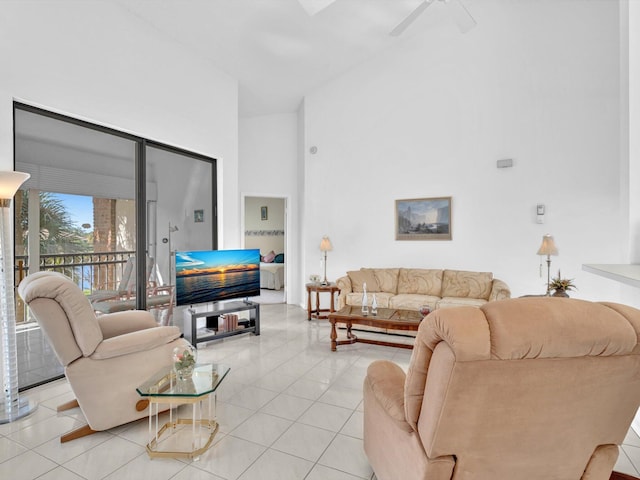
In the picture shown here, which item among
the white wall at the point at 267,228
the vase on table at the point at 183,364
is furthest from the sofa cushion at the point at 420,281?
the white wall at the point at 267,228

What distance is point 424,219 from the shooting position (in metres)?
5.54

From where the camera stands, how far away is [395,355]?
3889 mm

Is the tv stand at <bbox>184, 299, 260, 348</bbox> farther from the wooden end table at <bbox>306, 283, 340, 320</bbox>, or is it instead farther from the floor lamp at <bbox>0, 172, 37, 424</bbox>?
the floor lamp at <bbox>0, 172, 37, 424</bbox>

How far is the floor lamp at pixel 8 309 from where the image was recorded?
252 cm

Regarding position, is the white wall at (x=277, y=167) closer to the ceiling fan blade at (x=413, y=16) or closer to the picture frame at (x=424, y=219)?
the picture frame at (x=424, y=219)

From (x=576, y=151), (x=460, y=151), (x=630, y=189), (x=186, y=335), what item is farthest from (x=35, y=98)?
(x=576, y=151)

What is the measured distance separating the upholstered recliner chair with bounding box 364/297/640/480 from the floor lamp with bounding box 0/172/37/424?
2927 mm

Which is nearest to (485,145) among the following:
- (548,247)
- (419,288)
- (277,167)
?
(548,247)

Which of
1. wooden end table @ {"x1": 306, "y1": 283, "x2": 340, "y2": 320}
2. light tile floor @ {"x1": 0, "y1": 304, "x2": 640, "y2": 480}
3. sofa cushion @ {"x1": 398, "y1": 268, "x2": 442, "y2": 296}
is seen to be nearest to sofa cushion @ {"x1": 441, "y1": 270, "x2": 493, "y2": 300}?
sofa cushion @ {"x1": 398, "y1": 268, "x2": 442, "y2": 296}

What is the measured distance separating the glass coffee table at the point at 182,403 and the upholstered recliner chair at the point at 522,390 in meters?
1.30

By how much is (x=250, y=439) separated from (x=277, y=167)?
5.34 meters

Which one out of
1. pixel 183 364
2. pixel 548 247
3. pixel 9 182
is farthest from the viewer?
pixel 548 247

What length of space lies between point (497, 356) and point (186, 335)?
394cm

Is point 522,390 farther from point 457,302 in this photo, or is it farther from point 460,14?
point 460,14
